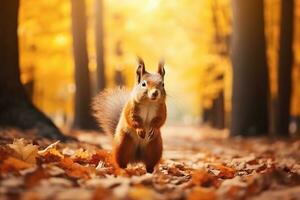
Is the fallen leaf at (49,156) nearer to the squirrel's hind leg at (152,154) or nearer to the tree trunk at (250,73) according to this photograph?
the squirrel's hind leg at (152,154)

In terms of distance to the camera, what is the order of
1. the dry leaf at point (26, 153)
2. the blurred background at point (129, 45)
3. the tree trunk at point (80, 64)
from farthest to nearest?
1. the blurred background at point (129, 45)
2. the tree trunk at point (80, 64)
3. the dry leaf at point (26, 153)

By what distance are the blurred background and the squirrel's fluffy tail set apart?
10.3 m

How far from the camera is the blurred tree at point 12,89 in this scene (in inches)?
339

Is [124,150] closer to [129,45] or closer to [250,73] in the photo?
[250,73]

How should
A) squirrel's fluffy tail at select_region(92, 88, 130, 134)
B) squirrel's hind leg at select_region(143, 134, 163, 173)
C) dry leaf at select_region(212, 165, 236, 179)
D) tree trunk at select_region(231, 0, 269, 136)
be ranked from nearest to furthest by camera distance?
1. squirrel's hind leg at select_region(143, 134, 163, 173)
2. dry leaf at select_region(212, 165, 236, 179)
3. squirrel's fluffy tail at select_region(92, 88, 130, 134)
4. tree trunk at select_region(231, 0, 269, 136)

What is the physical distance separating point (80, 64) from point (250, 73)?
529 cm

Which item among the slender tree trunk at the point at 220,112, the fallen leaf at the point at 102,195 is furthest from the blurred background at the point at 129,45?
the fallen leaf at the point at 102,195

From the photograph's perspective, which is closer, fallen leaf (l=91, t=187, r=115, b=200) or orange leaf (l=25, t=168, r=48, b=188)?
fallen leaf (l=91, t=187, r=115, b=200)

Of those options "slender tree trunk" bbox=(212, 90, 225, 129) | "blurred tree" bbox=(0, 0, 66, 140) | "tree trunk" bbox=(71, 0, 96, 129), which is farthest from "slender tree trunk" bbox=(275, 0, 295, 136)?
"blurred tree" bbox=(0, 0, 66, 140)

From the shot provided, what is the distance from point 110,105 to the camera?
5.73 m

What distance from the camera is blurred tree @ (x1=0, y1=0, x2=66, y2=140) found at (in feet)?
28.2

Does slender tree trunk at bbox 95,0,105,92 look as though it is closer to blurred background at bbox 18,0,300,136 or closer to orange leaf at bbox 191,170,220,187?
blurred background at bbox 18,0,300,136

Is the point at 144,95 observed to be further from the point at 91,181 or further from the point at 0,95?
the point at 0,95

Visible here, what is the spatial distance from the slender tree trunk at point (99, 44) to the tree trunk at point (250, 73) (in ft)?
19.2
